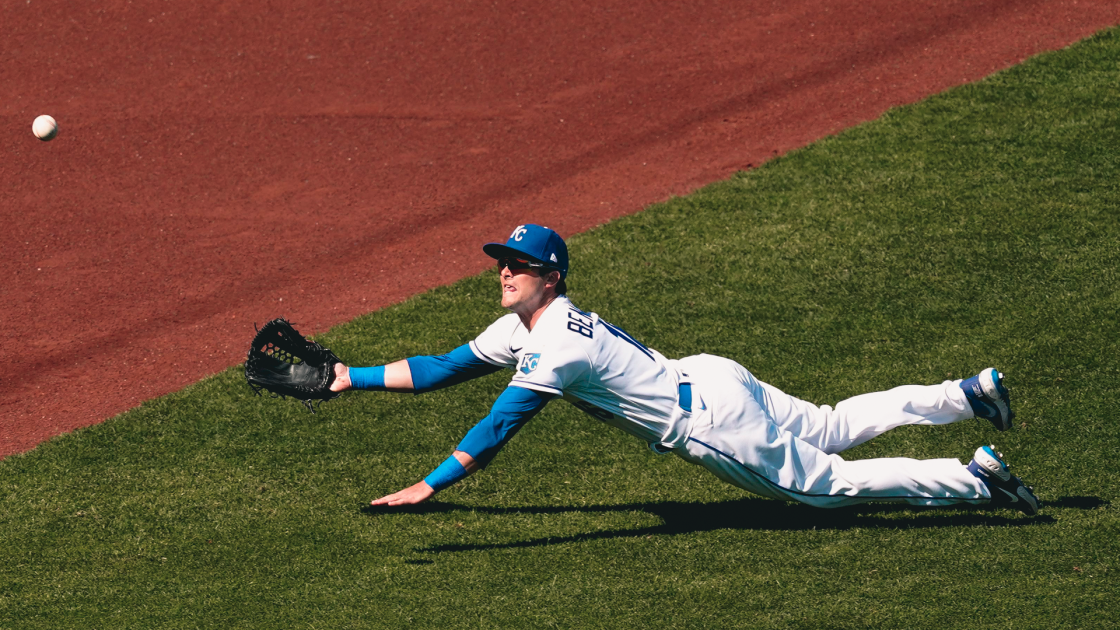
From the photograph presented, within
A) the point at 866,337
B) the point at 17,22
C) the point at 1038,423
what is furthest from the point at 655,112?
the point at 17,22

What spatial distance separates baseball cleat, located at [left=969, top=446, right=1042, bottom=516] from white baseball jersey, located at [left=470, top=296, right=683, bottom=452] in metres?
1.35

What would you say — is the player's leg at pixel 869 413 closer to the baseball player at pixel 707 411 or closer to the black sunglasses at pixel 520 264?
the baseball player at pixel 707 411

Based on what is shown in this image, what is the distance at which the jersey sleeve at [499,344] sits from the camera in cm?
542

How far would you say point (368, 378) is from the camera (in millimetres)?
5574

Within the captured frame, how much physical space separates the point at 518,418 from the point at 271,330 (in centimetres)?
134

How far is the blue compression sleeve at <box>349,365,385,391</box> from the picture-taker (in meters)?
5.56

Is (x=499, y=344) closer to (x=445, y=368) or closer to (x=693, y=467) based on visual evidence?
(x=445, y=368)

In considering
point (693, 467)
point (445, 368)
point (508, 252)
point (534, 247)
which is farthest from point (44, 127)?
point (693, 467)

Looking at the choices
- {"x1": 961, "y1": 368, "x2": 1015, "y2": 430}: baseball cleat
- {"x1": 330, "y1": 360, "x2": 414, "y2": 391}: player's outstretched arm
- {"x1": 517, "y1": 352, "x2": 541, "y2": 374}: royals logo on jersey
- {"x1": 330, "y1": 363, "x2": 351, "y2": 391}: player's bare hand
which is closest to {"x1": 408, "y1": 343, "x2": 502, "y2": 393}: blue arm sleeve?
{"x1": 330, "y1": 360, "x2": 414, "y2": 391}: player's outstretched arm

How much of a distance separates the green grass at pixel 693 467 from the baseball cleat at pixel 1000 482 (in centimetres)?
10

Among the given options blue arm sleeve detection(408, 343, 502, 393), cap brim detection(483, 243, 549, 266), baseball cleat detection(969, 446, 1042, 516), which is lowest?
baseball cleat detection(969, 446, 1042, 516)

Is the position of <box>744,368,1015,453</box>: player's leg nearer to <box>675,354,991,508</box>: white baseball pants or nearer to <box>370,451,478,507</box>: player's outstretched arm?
<box>675,354,991,508</box>: white baseball pants

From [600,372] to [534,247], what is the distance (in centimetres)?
60

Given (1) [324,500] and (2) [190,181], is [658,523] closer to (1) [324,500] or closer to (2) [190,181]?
(1) [324,500]
